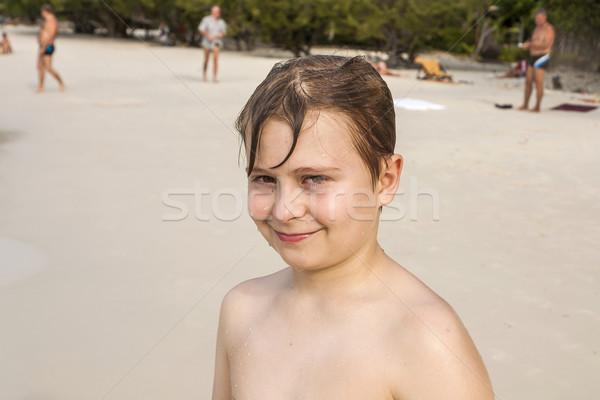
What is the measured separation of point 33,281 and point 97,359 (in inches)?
44.9

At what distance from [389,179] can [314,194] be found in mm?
229

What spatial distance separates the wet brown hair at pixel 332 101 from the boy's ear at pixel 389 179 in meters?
0.03

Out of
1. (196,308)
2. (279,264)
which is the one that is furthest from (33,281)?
(279,264)

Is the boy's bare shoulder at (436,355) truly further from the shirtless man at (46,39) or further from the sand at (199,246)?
the shirtless man at (46,39)

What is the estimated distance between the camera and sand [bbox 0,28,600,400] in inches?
128

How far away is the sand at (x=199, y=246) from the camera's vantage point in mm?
3244

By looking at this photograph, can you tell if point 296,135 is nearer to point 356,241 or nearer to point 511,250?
point 356,241

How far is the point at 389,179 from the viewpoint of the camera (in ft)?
5.19

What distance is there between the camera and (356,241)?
4.95 feet

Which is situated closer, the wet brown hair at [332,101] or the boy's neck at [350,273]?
the wet brown hair at [332,101]

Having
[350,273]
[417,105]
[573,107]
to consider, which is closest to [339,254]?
[350,273]

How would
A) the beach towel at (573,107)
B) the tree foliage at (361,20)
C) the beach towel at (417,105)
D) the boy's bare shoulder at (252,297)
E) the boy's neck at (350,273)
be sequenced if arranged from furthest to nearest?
the tree foliage at (361,20)
the beach towel at (573,107)
the beach towel at (417,105)
the boy's bare shoulder at (252,297)
the boy's neck at (350,273)

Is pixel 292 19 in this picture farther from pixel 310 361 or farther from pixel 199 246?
pixel 310 361

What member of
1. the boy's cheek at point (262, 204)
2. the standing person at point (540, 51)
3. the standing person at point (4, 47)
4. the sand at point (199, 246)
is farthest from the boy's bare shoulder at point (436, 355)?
the standing person at point (4, 47)
